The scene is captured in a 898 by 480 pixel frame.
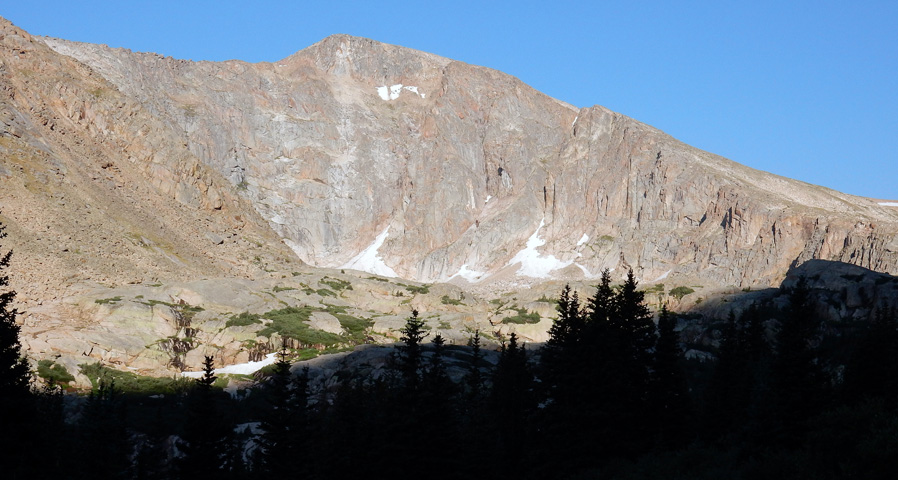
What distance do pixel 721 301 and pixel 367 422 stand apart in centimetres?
10319

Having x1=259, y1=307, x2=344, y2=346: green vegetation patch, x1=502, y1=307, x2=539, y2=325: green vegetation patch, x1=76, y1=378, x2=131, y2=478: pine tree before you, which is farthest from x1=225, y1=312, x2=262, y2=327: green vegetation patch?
x1=76, y1=378, x2=131, y2=478: pine tree

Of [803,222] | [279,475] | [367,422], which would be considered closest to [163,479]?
[279,475]

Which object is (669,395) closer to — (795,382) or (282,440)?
(795,382)

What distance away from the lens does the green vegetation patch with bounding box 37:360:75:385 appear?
75.1 metres

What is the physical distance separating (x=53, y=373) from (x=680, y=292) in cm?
10702

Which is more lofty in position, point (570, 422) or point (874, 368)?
point (874, 368)

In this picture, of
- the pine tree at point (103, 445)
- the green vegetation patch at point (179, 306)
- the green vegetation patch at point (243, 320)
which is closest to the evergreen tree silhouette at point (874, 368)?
the pine tree at point (103, 445)

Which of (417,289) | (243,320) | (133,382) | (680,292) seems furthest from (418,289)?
(133,382)

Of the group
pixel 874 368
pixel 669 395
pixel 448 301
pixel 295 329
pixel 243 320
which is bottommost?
pixel 669 395

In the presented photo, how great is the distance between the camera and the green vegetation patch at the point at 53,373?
75125 mm

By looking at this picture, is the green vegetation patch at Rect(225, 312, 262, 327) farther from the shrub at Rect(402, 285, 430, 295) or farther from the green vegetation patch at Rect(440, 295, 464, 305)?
the shrub at Rect(402, 285, 430, 295)

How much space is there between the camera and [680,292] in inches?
5965

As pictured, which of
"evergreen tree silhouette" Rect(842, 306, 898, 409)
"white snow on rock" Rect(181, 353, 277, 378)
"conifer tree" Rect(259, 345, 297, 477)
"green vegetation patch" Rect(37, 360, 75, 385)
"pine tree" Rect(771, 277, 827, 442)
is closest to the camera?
"pine tree" Rect(771, 277, 827, 442)

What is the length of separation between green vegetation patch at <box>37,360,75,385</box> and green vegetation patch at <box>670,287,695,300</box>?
10130cm
